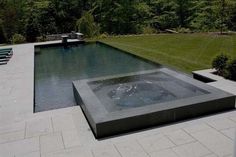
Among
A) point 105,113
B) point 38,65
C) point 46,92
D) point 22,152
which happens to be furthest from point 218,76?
point 38,65

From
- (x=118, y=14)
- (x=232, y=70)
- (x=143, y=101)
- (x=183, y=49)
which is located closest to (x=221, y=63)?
(x=232, y=70)

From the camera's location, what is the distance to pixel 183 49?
1225 centimetres

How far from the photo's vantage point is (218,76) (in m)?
7.78

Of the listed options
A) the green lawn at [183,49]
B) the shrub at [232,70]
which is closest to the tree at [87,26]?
the green lawn at [183,49]

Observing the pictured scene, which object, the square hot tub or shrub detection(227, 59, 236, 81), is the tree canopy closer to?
shrub detection(227, 59, 236, 81)

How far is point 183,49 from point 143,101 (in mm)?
6872

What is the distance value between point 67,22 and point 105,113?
Answer: 72.4 ft

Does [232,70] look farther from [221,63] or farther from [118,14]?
[118,14]

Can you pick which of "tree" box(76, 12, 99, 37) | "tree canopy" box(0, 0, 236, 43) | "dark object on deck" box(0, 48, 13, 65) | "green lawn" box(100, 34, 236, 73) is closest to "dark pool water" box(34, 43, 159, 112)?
"green lawn" box(100, 34, 236, 73)

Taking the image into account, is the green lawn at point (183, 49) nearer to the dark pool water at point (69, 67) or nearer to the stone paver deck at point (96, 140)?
the dark pool water at point (69, 67)

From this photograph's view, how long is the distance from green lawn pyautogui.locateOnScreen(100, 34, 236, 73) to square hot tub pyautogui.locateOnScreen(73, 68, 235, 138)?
2.55 metres

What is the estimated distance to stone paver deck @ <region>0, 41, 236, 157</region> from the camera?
4410 mm

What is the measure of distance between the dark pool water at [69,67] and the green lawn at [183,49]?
63cm

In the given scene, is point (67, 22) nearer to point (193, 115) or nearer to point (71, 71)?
point (71, 71)
